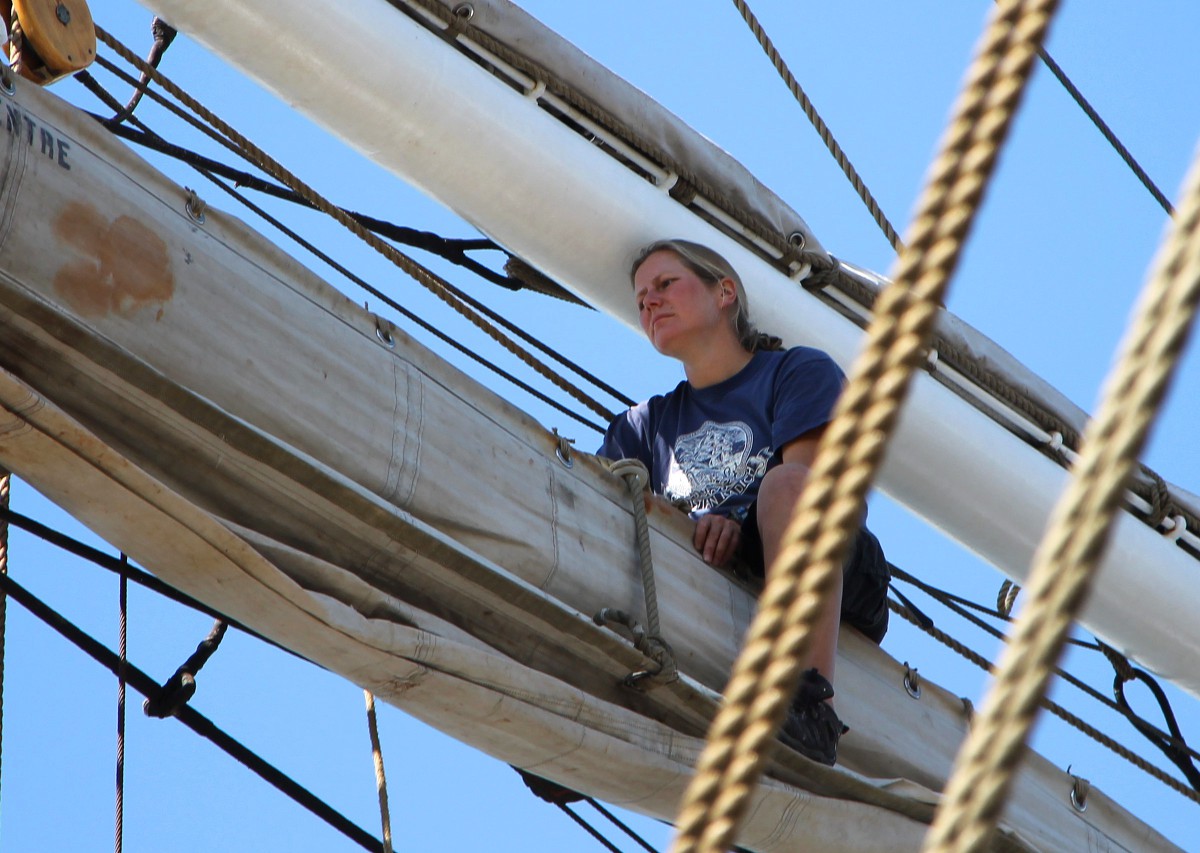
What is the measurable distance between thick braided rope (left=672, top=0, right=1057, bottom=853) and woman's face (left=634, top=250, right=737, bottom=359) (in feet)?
8.02

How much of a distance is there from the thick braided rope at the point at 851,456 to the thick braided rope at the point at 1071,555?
4.6 inches

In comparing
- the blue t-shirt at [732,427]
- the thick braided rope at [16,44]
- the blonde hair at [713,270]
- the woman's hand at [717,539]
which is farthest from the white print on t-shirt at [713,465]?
the thick braided rope at [16,44]

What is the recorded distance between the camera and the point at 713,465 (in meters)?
3.29

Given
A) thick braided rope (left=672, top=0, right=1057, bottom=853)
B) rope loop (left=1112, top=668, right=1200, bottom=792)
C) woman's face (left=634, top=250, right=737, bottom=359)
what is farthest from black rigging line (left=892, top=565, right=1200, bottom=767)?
thick braided rope (left=672, top=0, right=1057, bottom=853)

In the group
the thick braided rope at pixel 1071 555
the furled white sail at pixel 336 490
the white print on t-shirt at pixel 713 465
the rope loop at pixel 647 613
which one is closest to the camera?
the thick braided rope at pixel 1071 555

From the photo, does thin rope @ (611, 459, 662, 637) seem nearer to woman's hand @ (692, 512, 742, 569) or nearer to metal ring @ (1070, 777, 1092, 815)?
woman's hand @ (692, 512, 742, 569)

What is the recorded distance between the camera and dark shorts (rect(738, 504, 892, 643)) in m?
3.17

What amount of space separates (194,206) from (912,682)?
1.70m

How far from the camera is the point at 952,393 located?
387cm

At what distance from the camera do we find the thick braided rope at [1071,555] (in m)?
0.85

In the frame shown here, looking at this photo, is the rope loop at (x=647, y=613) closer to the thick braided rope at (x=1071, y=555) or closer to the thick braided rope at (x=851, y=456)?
the thick braided rope at (x=851, y=456)

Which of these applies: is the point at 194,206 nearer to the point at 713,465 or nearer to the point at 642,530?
the point at 642,530

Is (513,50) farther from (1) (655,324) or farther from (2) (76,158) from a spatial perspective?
(2) (76,158)

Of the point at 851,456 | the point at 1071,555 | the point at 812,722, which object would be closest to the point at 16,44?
the point at 812,722
